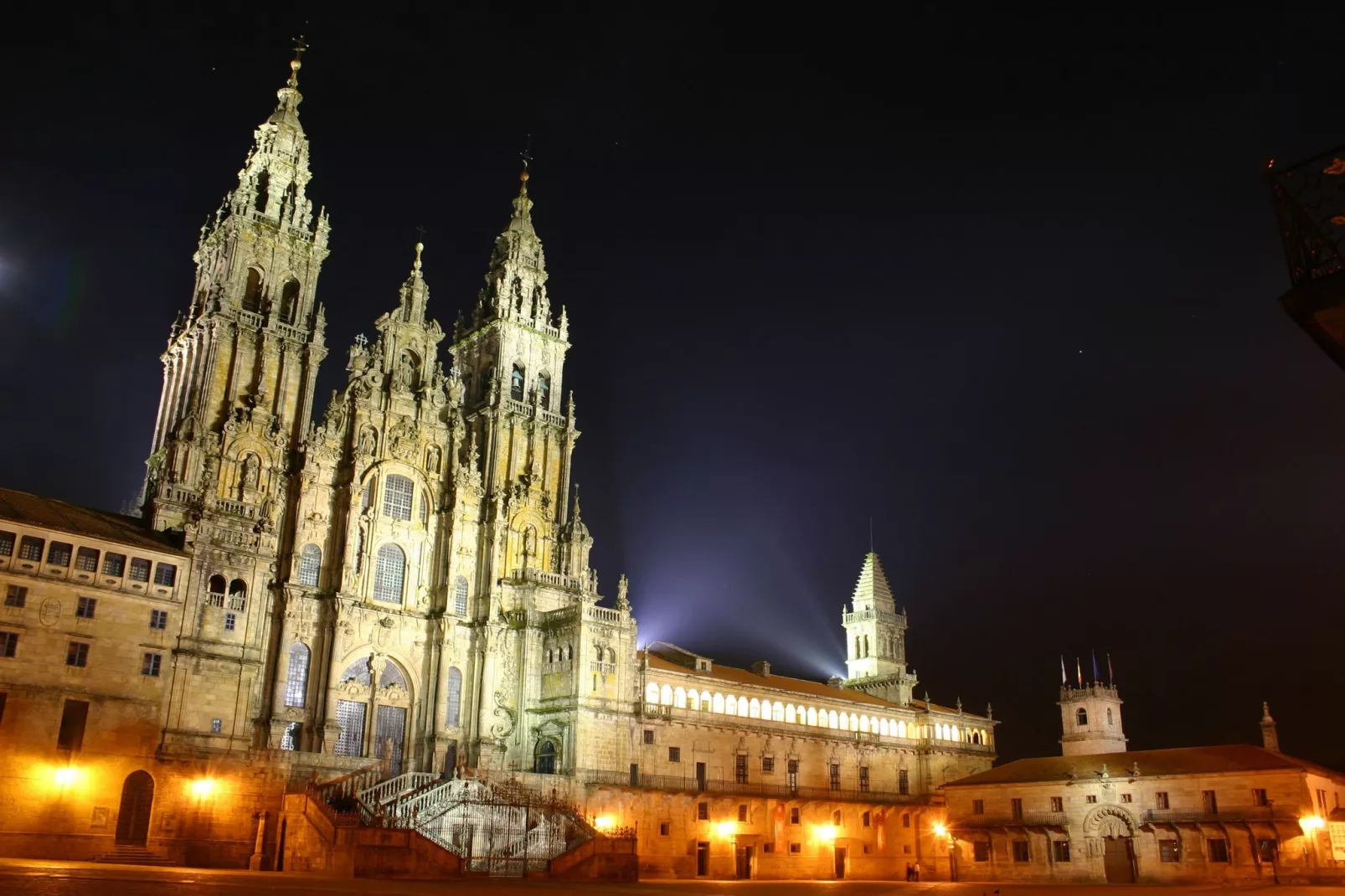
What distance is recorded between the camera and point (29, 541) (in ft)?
151

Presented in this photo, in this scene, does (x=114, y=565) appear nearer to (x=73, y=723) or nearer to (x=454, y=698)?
(x=73, y=723)

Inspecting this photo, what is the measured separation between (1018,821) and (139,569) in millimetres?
59890

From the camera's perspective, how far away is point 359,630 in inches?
2395

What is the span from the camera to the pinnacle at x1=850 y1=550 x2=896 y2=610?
106000mm

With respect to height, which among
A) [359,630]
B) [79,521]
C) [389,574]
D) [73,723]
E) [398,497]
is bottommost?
[73,723]

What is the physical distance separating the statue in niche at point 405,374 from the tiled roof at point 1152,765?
5009 cm

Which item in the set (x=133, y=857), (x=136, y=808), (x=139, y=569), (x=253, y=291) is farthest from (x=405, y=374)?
(x=133, y=857)

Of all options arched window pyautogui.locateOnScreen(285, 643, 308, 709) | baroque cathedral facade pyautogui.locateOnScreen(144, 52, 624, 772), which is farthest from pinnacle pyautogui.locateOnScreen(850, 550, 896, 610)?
arched window pyautogui.locateOnScreen(285, 643, 308, 709)

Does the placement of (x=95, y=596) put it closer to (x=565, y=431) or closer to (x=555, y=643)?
(x=555, y=643)

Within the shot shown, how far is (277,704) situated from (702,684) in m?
27.7

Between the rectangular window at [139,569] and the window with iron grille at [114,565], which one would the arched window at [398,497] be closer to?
the rectangular window at [139,569]

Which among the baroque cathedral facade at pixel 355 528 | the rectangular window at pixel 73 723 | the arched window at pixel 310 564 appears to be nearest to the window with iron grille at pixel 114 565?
the baroque cathedral facade at pixel 355 528

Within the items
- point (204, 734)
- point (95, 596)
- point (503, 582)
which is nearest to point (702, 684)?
point (503, 582)

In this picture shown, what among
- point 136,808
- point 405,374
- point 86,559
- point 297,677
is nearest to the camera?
point 136,808
